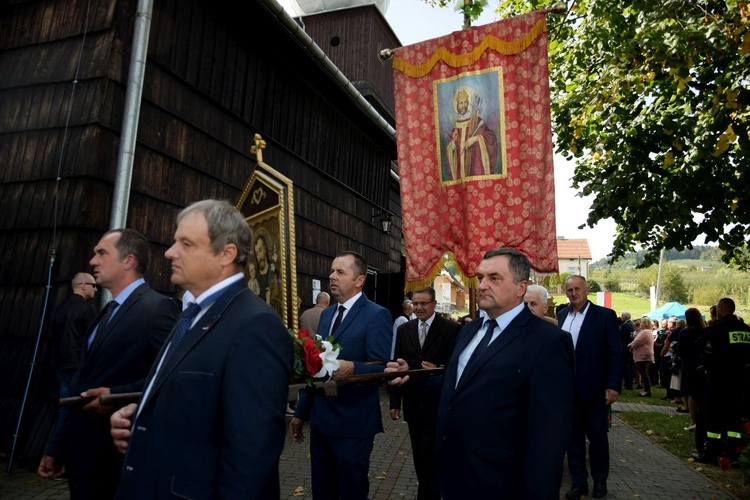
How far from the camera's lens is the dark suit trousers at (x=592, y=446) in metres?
5.42

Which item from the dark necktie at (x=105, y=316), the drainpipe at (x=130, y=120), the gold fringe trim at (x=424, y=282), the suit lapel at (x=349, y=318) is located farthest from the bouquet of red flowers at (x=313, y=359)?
the drainpipe at (x=130, y=120)

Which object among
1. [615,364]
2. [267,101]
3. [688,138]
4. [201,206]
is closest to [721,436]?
[615,364]

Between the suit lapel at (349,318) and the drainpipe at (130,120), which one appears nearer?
the suit lapel at (349,318)

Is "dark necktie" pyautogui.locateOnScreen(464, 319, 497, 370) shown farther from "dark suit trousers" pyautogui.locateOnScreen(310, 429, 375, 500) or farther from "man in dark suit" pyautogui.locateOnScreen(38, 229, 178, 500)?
"man in dark suit" pyautogui.locateOnScreen(38, 229, 178, 500)

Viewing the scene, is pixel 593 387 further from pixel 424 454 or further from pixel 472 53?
pixel 472 53

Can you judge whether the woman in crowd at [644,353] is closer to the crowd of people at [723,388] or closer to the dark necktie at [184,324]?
the crowd of people at [723,388]

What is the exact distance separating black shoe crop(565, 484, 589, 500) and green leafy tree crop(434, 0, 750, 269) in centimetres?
473

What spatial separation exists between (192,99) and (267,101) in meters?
1.99

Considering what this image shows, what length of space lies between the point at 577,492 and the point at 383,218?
9561 mm

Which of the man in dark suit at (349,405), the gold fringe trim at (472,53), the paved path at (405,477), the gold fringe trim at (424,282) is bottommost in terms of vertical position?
the paved path at (405,477)

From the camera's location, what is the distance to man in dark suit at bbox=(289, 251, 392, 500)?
3.60 m

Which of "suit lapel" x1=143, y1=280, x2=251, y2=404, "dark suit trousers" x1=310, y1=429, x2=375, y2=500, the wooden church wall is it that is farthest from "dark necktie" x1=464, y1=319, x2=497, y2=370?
the wooden church wall

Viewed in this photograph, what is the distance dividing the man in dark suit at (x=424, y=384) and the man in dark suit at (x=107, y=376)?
7.53 feet

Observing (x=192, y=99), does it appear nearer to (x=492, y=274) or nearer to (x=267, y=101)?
(x=267, y=101)
